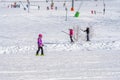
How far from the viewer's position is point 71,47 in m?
20.1

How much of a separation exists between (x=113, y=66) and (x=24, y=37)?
12809 millimetres

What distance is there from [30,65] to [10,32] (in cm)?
1490

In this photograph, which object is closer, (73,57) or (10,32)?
(73,57)

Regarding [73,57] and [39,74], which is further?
[73,57]

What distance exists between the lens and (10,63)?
14.8 meters

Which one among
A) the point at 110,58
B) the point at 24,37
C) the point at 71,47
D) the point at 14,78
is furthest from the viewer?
the point at 24,37

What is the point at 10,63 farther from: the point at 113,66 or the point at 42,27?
the point at 42,27

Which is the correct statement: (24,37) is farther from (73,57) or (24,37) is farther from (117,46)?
(73,57)

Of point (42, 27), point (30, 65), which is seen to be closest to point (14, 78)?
point (30, 65)

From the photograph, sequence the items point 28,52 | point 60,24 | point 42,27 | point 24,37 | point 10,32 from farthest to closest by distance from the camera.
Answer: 1. point 60,24
2. point 42,27
3. point 10,32
4. point 24,37
5. point 28,52

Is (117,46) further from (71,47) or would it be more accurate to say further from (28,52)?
(28,52)

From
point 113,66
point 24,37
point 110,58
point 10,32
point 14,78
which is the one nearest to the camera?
point 14,78

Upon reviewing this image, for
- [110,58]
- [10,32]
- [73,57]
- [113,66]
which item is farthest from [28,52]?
[10,32]

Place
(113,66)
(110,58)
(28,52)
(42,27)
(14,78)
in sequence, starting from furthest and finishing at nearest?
(42,27) → (28,52) → (110,58) → (113,66) → (14,78)
